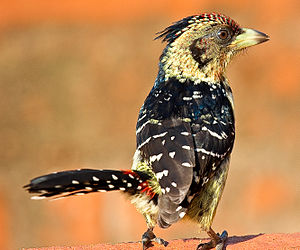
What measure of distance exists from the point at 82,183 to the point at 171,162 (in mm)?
594

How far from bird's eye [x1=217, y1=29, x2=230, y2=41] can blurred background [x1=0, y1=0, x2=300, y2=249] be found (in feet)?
26.0

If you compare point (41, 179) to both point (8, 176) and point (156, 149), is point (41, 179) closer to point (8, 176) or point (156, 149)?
point (156, 149)

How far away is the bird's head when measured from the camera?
203 inches

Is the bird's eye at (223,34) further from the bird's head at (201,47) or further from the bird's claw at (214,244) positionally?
the bird's claw at (214,244)

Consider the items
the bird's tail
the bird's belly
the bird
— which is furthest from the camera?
the bird's belly

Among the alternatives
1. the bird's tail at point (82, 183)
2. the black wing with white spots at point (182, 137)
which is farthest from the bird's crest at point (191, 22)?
the bird's tail at point (82, 183)

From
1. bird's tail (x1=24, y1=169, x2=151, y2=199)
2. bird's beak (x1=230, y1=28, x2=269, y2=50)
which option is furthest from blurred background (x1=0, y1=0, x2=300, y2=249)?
bird's tail (x1=24, y1=169, x2=151, y2=199)

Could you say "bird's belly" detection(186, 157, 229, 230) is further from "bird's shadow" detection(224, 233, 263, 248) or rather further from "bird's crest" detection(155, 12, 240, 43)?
"bird's crest" detection(155, 12, 240, 43)

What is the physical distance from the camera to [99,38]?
14.1 metres

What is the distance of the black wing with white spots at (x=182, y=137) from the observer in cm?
427

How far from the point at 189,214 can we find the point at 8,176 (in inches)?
409

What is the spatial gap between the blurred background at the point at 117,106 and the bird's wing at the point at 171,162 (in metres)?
8.77

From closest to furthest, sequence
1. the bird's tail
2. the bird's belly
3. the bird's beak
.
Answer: the bird's tail → the bird's belly → the bird's beak

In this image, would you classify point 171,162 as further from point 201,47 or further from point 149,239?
point 201,47
